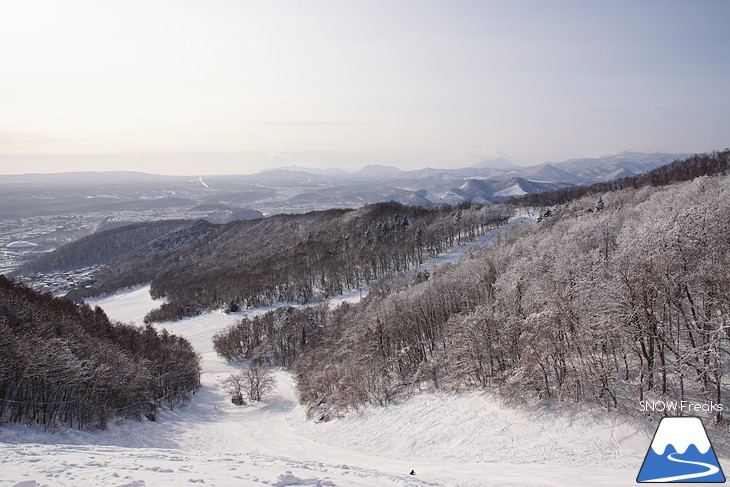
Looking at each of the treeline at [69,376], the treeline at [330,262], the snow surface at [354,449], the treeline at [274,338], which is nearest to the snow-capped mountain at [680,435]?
the snow surface at [354,449]

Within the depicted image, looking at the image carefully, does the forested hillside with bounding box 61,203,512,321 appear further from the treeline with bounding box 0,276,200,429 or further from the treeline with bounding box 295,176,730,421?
the treeline with bounding box 295,176,730,421

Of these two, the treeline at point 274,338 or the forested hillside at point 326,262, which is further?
the forested hillside at point 326,262

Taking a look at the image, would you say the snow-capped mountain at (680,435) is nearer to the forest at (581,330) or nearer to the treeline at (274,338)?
the forest at (581,330)

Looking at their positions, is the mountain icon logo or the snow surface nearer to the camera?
the snow surface

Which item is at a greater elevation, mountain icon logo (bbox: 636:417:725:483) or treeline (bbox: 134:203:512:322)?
mountain icon logo (bbox: 636:417:725:483)

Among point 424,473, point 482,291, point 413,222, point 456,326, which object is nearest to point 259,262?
point 413,222

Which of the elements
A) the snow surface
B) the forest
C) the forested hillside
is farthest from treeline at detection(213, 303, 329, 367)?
the snow surface
